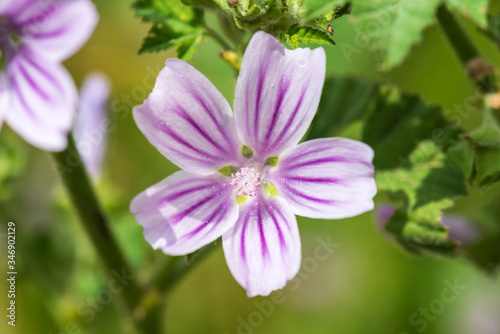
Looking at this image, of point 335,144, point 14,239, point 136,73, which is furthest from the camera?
point 136,73

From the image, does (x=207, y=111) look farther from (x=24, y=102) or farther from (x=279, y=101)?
(x=24, y=102)

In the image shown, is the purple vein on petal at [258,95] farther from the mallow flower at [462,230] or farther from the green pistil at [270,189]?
the mallow flower at [462,230]

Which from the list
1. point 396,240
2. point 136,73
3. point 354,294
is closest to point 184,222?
point 396,240

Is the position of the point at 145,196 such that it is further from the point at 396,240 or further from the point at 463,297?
the point at 463,297

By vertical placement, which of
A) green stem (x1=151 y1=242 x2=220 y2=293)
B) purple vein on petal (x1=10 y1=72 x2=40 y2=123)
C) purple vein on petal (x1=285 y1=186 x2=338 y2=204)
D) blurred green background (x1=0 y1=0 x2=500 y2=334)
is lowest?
blurred green background (x1=0 y1=0 x2=500 y2=334)

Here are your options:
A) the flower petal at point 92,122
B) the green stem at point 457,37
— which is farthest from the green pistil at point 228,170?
the flower petal at point 92,122

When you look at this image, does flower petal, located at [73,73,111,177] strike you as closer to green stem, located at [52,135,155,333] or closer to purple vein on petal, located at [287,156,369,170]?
green stem, located at [52,135,155,333]

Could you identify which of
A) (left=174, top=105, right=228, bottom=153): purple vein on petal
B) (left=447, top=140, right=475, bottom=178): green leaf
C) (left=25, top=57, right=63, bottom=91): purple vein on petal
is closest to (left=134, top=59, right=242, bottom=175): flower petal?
(left=174, top=105, right=228, bottom=153): purple vein on petal

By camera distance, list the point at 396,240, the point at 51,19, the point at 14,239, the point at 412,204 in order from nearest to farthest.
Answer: the point at 51,19 < the point at 412,204 < the point at 396,240 < the point at 14,239
